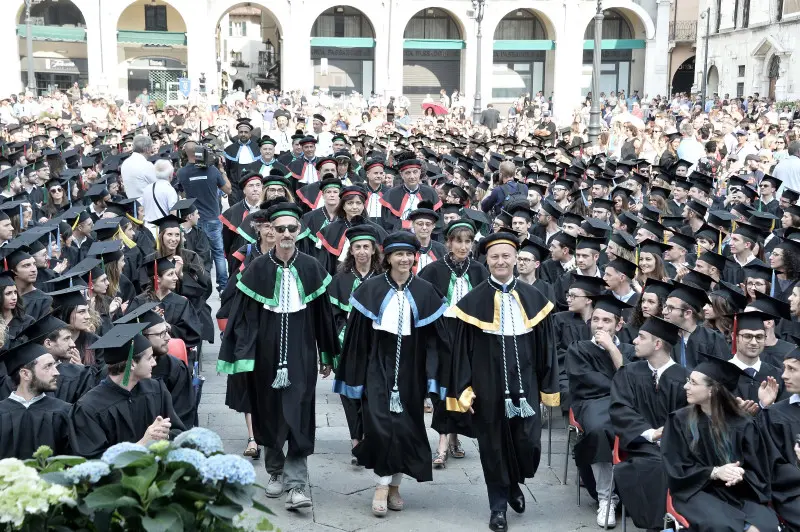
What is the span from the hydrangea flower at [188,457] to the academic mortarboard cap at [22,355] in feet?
8.86

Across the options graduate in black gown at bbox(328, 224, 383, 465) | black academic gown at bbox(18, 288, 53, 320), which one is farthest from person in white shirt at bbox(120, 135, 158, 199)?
graduate in black gown at bbox(328, 224, 383, 465)

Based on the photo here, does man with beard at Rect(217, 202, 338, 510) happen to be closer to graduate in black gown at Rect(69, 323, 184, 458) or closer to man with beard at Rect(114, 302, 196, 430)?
man with beard at Rect(114, 302, 196, 430)

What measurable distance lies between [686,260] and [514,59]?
46.7 m

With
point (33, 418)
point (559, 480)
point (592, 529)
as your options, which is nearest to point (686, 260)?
point (559, 480)

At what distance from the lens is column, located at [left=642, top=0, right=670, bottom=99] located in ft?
178

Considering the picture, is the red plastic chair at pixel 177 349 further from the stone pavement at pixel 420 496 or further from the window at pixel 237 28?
the window at pixel 237 28

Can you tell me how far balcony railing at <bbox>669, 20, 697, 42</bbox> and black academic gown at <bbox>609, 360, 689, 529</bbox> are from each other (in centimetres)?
5331

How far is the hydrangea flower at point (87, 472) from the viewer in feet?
11.8

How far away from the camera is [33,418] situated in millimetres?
5938

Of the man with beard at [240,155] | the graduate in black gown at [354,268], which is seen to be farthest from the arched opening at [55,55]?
→ the graduate in black gown at [354,268]

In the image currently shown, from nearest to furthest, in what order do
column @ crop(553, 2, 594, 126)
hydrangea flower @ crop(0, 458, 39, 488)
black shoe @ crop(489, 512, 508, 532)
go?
hydrangea flower @ crop(0, 458, 39, 488) < black shoe @ crop(489, 512, 508, 532) < column @ crop(553, 2, 594, 126)

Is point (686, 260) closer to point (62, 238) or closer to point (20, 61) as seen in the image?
point (62, 238)

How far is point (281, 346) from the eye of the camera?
7.53 metres

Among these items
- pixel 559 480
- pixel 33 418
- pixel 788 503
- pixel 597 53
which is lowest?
pixel 559 480
